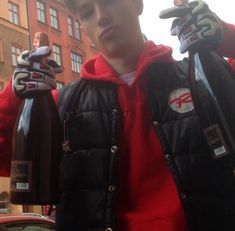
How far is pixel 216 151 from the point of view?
1.70m

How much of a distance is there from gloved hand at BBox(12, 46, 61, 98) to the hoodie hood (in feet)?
0.65

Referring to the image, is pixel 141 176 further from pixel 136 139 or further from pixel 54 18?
pixel 54 18

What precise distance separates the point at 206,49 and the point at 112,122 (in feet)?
1.34

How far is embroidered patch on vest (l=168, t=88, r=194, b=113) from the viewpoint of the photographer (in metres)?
1.86

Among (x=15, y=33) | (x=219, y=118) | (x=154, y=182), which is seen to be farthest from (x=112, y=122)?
(x=15, y=33)

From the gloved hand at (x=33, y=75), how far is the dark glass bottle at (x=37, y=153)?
58mm

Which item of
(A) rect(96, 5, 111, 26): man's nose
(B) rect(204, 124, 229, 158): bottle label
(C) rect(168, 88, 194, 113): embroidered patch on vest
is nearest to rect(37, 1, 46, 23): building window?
(A) rect(96, 5, 111, 26): man's nose

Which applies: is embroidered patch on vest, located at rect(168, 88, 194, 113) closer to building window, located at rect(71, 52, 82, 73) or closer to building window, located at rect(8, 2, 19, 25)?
building window, located at rect(8, 2, 19, 25)

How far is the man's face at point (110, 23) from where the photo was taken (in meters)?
1.94

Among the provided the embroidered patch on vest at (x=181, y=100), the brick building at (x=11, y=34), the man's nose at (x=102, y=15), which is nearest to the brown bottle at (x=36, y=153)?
the man's nose at (x=102, y=15)

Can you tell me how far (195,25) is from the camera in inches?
66.9

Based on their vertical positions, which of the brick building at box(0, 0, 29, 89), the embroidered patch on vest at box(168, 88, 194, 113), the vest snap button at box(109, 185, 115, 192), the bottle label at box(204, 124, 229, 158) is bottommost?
the vest snap button at box(109, 185, 115, 192)

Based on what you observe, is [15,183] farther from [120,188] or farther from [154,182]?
[154,182]

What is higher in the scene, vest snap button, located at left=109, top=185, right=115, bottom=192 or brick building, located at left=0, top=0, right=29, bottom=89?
brick building, located at left=0, top=0, right=29, bottom=89
